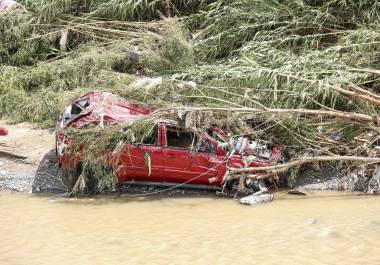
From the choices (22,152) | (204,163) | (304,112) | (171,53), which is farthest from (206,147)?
(22,152)

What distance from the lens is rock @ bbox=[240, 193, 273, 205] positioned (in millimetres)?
8297

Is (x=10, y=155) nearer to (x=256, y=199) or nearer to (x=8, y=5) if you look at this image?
(x=256, y=199)

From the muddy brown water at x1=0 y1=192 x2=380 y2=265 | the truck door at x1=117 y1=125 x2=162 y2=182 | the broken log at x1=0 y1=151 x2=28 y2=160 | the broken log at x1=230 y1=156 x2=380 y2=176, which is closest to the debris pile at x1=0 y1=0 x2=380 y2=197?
A: the broken log at x1=230 y1=156 x2=380 y2=176

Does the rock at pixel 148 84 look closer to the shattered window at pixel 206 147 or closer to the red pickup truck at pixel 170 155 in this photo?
the red pickup truck at pixel 170 155

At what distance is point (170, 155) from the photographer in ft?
28.6

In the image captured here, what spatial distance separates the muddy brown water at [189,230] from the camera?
20.5 feet

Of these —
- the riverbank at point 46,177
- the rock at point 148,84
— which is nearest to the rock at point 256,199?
the riverbank at point 46,177

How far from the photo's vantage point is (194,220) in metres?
7.66

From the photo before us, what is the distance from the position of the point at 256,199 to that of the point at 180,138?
1595 millimetres

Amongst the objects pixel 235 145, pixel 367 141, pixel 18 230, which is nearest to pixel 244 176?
pixel 235 145

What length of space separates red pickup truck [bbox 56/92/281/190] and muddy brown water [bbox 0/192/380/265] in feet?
1.26

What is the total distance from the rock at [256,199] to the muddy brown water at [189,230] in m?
0.13

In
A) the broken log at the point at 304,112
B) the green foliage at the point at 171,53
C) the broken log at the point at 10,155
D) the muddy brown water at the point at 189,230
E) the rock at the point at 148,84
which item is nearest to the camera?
the muddy brown water at the point at 189,230

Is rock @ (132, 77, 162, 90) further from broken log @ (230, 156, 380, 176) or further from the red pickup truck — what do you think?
broken log @ (230, 156, 380, 176)
